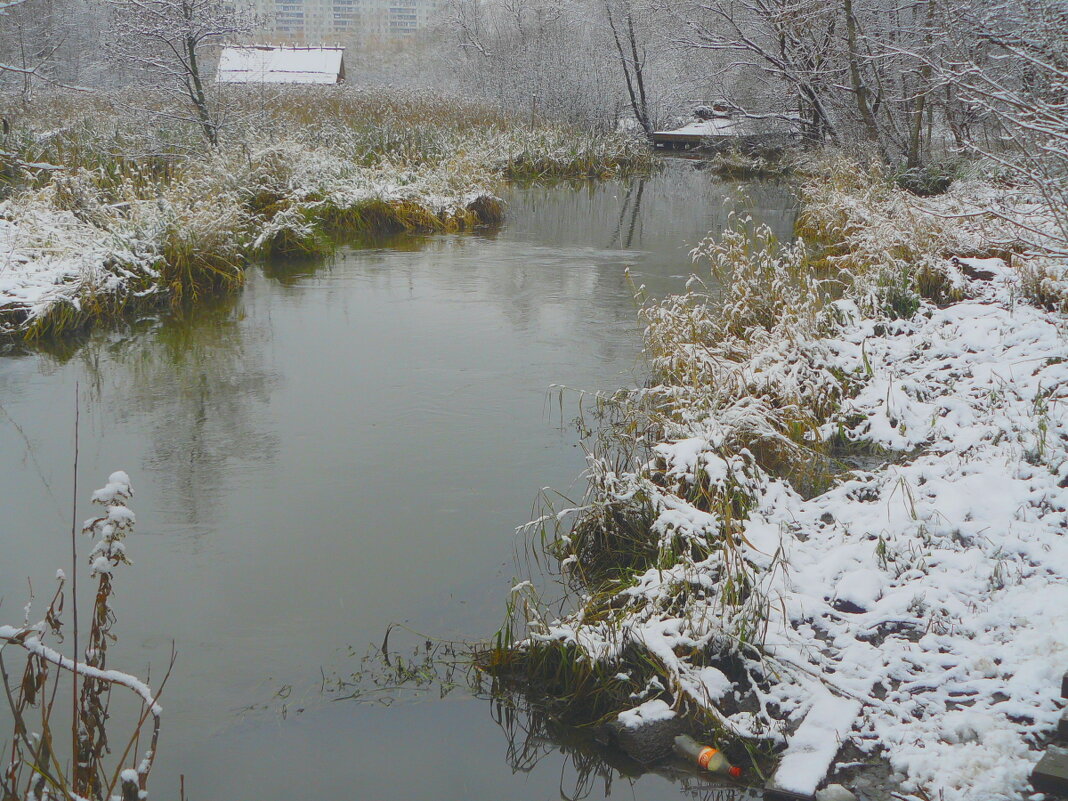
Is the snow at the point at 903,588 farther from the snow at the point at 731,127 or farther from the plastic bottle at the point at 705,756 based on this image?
the snow at the point at 731,127

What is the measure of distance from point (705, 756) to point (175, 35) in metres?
11.6

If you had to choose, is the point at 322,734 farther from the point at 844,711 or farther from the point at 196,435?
the point at 196,435

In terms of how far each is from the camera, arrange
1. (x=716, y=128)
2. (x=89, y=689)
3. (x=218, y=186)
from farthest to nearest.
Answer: (x=716, y=128) < (x=218, y=186) < (x=89, y=689)

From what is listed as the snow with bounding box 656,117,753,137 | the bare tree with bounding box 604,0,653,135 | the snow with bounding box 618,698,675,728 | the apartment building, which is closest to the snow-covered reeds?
the snow with bounding box 618,698,675,728

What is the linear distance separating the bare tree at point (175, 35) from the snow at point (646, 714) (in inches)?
431

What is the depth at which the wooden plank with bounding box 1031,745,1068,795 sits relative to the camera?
7.72ft

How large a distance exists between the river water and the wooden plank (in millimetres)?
1031

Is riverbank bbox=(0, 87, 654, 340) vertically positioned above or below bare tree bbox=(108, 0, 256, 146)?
below

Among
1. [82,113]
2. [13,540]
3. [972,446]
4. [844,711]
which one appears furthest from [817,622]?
[82,113]

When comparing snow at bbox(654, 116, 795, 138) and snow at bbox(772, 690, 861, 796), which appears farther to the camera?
snow at bbox(654, 116, 795, 138)

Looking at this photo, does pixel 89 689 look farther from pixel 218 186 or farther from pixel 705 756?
pixel 218 186

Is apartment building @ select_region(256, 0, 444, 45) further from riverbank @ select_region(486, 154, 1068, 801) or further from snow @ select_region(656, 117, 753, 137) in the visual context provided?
riverbank @ select_region(486, 154, 1068, 801)

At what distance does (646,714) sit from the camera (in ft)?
9.62

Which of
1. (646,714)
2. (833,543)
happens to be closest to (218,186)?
(833,543)
